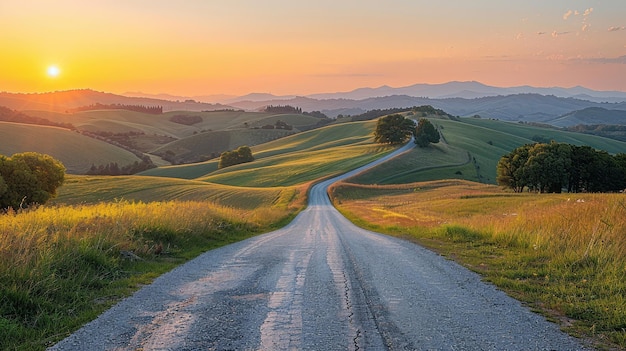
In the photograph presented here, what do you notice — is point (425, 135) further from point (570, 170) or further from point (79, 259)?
point (79, 259)

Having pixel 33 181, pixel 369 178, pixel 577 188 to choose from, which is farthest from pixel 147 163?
pixel 577 188

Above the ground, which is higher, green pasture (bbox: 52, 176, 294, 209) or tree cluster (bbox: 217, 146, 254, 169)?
tree cluster (bbox: 217, 146, 254, 169)

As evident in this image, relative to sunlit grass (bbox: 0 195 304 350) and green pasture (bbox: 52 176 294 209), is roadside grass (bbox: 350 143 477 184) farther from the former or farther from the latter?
sunlit grass (bbox: 0 195 304 350)

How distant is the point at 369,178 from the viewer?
83.8m

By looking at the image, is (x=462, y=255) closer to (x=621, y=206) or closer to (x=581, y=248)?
(x=581, y=248)

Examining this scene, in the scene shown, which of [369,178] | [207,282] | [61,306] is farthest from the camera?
[369,178]

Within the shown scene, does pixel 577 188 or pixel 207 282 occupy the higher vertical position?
pixel 207 282

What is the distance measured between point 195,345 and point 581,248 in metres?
9.43

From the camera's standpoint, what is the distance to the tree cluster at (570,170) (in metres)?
63.8

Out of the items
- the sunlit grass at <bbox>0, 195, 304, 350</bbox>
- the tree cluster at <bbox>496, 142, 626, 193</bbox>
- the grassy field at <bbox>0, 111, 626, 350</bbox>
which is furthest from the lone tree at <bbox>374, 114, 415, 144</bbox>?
the sunlit grass at <bbox>0, 195, 304, 350</bbox>

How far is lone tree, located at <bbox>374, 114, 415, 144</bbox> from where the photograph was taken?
118m

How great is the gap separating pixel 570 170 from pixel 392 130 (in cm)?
5627

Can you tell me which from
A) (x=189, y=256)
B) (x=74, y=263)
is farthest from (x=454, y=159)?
(x=74, y=263)

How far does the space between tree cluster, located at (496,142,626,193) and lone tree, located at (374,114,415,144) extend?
5108 cm
